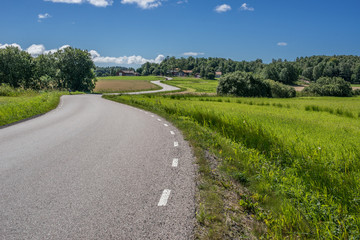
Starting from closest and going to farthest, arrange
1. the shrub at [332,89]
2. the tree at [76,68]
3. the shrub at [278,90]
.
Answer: the shrub at [278,90] → the tree at [76,68] → the shrub at [332,89]

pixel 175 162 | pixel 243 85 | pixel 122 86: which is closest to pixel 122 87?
pixel 122 86

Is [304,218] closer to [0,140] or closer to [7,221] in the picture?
[7,221]

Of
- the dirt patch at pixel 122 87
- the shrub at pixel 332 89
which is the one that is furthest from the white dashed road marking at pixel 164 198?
the shrub at pixel 332 89

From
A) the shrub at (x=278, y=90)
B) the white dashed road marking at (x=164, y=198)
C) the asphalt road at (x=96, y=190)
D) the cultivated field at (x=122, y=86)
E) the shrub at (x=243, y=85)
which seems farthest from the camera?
the cultivated field at (x=122, y=86)

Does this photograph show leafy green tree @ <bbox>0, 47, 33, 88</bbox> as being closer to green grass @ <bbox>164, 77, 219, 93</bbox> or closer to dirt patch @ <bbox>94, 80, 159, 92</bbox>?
dirt patch @ <bbox>94, 80, 159, 92</bbox>

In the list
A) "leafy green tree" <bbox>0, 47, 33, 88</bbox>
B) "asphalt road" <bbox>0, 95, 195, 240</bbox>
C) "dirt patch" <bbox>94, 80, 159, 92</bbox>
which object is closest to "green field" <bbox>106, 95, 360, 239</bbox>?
"asphalt road" <bbox>0, 95, 195, 240</bbox>

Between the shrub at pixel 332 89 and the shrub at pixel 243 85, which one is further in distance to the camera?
the shrub at pixel 332 89

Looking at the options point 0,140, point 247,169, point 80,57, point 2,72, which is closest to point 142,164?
point 247,169

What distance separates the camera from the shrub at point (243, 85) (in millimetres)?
54781

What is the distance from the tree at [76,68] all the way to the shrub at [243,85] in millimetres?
34797

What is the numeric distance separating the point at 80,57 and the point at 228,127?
205ft

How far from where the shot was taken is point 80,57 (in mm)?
64562

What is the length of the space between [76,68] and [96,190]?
216 ft

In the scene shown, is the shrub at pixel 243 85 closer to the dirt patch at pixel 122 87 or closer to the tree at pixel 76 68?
the dirt patch at pixel 122 87
